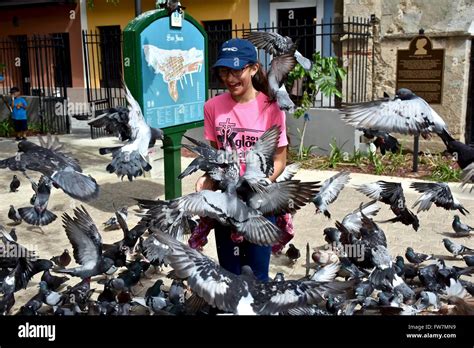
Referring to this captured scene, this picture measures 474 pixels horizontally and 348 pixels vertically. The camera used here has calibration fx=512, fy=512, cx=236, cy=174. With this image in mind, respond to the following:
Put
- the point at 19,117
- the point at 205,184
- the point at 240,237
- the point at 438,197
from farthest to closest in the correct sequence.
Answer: the point at 19,117 → the point at 438,197 → the point at 205,184 → the point at 240,237

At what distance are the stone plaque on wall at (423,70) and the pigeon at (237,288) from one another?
7.64m

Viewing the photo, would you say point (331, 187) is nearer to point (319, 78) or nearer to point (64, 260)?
point (64, 260)

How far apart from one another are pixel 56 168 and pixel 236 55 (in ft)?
5.43

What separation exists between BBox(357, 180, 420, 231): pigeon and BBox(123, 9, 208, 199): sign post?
2673 millimetres

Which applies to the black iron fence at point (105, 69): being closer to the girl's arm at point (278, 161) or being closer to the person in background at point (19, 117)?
the person in background at point (19, 117)

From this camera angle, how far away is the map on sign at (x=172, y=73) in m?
6.12

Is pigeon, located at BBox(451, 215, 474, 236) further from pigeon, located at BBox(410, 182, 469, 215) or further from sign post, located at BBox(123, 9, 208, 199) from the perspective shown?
sign post, located at BBox(123, 9, 208, 199)

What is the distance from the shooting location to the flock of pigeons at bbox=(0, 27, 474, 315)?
2914 millimetres

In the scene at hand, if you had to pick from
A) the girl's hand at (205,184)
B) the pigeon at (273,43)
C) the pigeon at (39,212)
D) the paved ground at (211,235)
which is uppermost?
the pigeon at (273,43)

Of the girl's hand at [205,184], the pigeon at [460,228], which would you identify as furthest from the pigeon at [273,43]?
the pigeon at [460,228]

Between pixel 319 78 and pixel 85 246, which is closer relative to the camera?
pixel 85 246

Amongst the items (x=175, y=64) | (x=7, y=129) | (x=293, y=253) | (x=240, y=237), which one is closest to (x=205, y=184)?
(x=240, y=237)

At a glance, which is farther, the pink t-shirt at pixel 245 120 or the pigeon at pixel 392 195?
the pigeon at pixel 392 195

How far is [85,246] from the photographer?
401 centimetres
